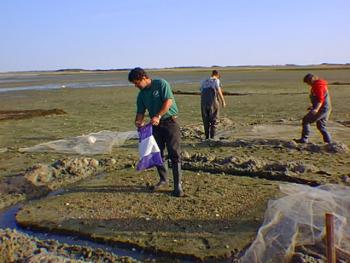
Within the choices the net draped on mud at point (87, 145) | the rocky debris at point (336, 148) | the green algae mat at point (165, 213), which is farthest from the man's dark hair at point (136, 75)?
the rocky debris at point (336, 148)

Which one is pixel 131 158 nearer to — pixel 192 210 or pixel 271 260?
pixel 192 210

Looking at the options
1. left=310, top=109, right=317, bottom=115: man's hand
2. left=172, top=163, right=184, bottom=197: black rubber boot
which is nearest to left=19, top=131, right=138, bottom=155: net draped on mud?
left=172, top=163, right=184, bottom=197: black rubber boot

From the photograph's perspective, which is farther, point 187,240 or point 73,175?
point 73,175

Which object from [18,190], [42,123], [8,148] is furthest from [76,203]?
[42,123]

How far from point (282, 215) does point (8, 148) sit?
7744 mm

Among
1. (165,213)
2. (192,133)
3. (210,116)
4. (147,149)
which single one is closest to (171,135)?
(147,149)

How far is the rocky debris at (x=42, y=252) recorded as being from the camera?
387cm

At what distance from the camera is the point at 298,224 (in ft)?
14.3

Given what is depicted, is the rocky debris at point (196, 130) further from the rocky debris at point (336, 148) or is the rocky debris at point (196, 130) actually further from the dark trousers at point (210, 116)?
the rocky debris at point (336, 148)

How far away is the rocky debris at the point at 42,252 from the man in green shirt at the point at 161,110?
197cm

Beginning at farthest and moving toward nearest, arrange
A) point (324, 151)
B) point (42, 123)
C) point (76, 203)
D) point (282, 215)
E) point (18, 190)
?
point (42, 123)
point (324, 151)
point (18, 190)
point (76, 203)
point (282, 215)

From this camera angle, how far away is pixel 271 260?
3979 mm

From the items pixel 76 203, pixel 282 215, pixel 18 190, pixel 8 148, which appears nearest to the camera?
pixel 282 215

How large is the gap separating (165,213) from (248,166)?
2.53 m
